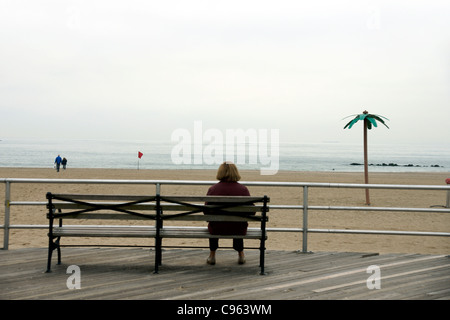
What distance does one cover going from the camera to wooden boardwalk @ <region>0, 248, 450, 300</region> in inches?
169

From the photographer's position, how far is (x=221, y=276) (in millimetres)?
4918

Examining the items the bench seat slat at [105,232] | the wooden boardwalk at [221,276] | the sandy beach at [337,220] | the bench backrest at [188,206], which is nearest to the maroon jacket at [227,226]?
the bench backrest at [188,206]

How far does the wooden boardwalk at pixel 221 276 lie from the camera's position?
4.29m

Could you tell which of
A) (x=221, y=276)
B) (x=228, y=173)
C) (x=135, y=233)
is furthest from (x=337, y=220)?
(x=135, y=233)

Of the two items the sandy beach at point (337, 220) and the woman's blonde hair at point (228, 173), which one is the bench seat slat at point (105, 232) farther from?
the sandy beach at point (337, 220)

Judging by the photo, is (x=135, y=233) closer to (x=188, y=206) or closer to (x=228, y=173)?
(x=188, y=206)

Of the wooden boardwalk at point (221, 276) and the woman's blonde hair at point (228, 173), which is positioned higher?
the woman's blonde hair at point (228, 173)

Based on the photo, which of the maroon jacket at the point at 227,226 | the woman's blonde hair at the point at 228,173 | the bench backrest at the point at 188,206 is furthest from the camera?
the woman's blonde hair at the point at 228,173

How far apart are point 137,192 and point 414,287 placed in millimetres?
17580

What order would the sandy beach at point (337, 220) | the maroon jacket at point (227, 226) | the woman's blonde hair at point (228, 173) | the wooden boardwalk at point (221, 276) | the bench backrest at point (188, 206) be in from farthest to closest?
the sandy beach at point (337, 220) < the woman's blonde hair at point (228, 173) < the maroon jacket at point (227, 226) < the bench backrest at point (188, 206) < the wooden boardwalk at point (221, 276)

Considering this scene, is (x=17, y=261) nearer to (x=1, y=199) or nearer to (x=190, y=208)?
(x=190, y=208)
